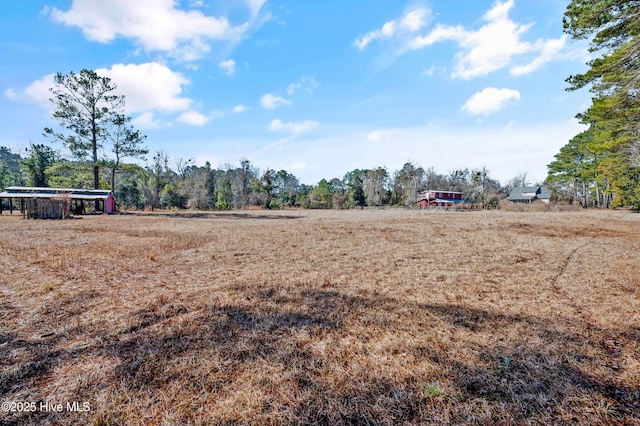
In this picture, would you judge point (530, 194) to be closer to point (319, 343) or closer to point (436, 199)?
point (436, 199)

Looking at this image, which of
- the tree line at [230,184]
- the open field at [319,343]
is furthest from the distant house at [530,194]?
the open field at [319,343]

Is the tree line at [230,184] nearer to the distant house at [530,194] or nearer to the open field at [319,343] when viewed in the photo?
the distant house at [530,194]

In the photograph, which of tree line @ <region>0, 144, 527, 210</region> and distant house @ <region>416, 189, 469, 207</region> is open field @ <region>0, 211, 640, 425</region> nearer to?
tree line @ <region>0, 144, 527, 210</region>

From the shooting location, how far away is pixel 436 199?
55.1 metres

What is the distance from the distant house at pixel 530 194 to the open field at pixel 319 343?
56.1 meters

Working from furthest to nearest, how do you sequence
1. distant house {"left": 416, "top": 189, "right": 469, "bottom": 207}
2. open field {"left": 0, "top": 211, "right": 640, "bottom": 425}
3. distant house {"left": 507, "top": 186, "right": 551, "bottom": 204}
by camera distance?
1. distant house {"left": 416, "top": 189, "right": 469, "bottom": 207}
2. distant house {"left": 507, "top": 186, "right": 551, "bottom": 204}
3. open field {"left": 0, "top": 211, "right": 640, "bottom": 425}

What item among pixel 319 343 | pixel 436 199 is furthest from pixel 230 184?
pixel 319 343

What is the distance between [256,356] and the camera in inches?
107

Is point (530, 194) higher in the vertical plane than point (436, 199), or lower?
higher

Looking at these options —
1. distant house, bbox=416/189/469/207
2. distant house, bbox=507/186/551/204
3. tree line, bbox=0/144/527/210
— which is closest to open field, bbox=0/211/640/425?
tree line, bbox=0/144/527/210

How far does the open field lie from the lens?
82.0 inches

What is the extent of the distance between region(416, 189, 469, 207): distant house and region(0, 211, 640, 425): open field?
167 feet

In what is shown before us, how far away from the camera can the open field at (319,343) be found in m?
2.08

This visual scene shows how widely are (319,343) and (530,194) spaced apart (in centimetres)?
6673
